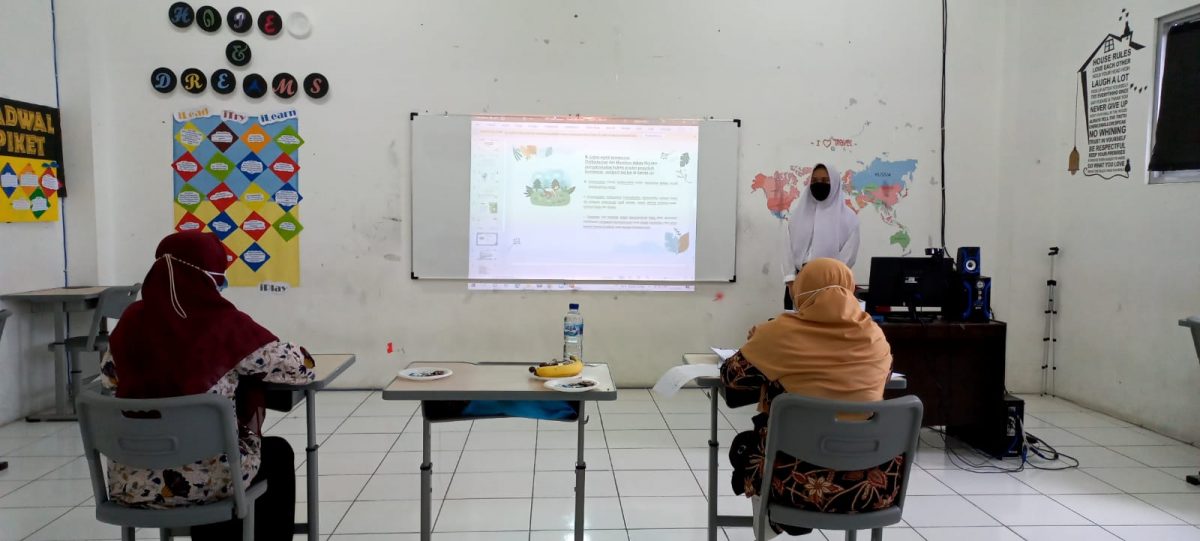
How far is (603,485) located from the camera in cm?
318

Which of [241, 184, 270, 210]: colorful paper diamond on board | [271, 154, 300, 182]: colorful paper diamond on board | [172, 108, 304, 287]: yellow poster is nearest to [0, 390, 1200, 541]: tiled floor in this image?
[172, 108, 304, 287]: yellow poster

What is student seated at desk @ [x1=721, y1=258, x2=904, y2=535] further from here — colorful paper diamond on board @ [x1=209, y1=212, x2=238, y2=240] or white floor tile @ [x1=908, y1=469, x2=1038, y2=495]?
colorful paper diamond on board @ [x1=209, y1=212, x2=238, y2=240]

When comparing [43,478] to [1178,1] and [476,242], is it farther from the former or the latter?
[1178,1]

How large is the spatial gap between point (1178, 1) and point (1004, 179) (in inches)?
57.3

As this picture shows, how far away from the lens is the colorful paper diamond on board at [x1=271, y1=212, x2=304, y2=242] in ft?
15.4

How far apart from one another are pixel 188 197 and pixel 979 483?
5.14m

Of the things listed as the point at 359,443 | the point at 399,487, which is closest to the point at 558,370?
the point at 399,487

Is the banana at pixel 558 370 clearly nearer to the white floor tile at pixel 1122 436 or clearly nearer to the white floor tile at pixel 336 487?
the white floor tile at pixel 336 487

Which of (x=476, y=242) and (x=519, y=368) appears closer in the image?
(x=519, y=368)

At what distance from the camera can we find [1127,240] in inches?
165

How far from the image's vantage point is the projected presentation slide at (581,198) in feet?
15.6

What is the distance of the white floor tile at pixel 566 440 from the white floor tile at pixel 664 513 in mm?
732

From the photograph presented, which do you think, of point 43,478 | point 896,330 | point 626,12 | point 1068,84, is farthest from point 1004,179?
point 43,478

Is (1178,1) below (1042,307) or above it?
above
